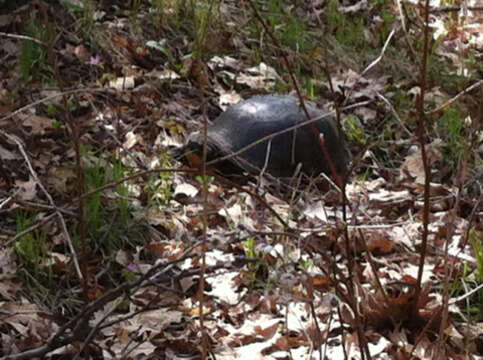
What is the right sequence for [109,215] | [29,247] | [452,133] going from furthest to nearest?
[452,133], [109,215], [29,247]

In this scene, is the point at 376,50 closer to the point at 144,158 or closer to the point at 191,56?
the point at 191,56

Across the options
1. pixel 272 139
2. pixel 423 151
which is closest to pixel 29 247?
pixel 423 151

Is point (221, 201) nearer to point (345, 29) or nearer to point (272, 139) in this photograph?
point (272, 139)

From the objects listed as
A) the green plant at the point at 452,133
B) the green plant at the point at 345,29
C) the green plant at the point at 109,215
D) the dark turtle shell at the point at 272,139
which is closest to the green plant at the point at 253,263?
the green plant at the point at 109,215

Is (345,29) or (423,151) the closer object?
(423,151)

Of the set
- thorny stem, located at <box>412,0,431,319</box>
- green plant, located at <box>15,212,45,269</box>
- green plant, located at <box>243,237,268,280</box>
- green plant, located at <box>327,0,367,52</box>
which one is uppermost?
thorny stem, located at <box>412,0,431,319</box>

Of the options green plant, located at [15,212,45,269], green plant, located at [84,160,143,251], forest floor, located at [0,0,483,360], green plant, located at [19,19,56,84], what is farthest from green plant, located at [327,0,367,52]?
green plant, located at [15,212,45,269]

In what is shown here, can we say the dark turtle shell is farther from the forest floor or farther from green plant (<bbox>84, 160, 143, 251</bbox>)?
green plant (<bbox>84, 160, 143, 251</bbox>)

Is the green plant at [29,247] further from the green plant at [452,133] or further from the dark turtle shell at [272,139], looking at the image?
the green plant at [452,133]

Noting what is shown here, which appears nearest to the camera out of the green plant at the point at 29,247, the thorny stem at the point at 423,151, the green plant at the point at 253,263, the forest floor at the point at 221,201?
the thorny stem at the point at 423,151

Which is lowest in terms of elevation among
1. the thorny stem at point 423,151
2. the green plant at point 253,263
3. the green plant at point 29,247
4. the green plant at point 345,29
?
the green plant at point 253,263

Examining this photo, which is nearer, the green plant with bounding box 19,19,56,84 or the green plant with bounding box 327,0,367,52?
the green plant with bounding box 19,19,56,84

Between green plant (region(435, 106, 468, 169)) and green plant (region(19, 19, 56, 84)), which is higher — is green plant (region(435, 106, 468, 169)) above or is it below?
below

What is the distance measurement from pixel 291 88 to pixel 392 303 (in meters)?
2.61
